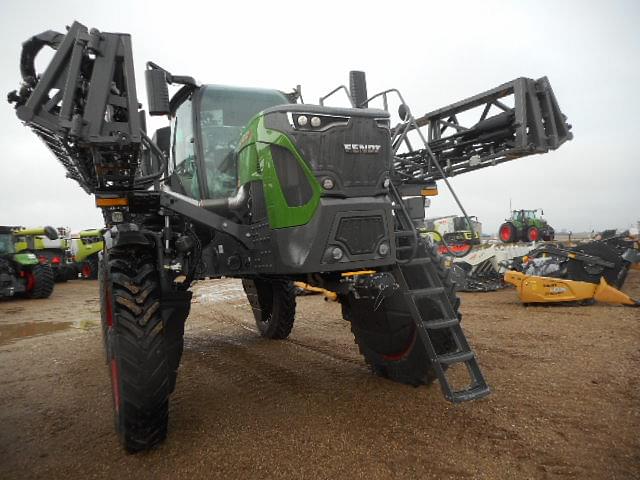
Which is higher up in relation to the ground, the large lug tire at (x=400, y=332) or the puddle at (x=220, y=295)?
the large lug tire at (x=400, y=332)

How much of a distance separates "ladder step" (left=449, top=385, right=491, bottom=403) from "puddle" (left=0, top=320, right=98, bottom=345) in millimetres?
7640

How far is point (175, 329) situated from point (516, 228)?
69.0 feet

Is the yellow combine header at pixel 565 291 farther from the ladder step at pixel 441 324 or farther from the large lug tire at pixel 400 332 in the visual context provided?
the ladder step at pixel 441 324

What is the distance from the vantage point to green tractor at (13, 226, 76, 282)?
53.0 ft

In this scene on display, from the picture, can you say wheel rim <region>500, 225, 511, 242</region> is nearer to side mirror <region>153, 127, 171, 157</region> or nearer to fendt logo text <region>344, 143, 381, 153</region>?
side mirror <region>153, 127, 171, 157</region>

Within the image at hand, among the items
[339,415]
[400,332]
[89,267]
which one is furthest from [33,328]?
[89,267]

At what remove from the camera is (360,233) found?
3.04 meters

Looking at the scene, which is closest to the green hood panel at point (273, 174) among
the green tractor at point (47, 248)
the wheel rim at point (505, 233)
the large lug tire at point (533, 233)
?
the green tractor at point (47, 248)

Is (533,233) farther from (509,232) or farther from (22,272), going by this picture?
(22,272)

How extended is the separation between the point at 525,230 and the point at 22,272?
68.3 feet

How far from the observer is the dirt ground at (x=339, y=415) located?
8.93ft

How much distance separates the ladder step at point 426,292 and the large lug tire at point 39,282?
14.3 meters

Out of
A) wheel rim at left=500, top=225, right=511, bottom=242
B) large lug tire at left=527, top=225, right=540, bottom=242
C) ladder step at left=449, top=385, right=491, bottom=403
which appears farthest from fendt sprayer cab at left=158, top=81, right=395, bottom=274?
large lug tire at left=527, top=225, right=540, bottom=242

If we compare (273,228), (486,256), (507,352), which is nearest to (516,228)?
(486,256)
